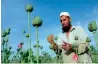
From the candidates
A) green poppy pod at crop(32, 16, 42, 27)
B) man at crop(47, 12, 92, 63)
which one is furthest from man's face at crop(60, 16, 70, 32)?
green poppy pod at crop(32, 16, 42, 27)

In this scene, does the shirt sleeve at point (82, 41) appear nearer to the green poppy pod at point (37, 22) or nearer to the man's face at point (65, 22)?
the man's face at point (65, 22)

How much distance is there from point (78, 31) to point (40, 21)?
2.49 ft

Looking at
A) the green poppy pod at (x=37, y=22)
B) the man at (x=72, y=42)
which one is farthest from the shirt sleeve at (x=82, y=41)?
the green poppy pod at (x=37, y=22)

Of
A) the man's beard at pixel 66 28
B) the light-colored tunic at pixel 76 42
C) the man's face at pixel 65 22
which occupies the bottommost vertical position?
the light-colored tunic at pixel 76 42

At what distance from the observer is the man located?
210 centimetres

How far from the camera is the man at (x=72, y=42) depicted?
2102 millimetres

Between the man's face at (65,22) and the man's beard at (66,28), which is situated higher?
the man's face at (65,22)

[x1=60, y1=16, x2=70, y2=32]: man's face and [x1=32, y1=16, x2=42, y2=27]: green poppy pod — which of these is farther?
[x1=60, y1=16, x2=70, y2=32]: man's face

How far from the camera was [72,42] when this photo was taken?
7.10 ft

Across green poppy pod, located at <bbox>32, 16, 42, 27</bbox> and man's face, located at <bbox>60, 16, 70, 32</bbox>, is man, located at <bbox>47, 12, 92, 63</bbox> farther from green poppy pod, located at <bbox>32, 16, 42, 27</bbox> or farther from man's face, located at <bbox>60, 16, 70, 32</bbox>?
green poppy pod, located at <bbox>32, 16, 42, 27</bbox>

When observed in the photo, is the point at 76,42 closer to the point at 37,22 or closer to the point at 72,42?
the point at 72,42

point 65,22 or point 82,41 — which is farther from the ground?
point 65,22

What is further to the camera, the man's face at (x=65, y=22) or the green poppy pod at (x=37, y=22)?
the man's face at (x=65, y=22)

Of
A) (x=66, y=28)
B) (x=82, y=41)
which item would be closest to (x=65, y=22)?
(x=66, y=28)
